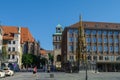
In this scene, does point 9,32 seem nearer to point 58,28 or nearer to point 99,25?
point 99,25

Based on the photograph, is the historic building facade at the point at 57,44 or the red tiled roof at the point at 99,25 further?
the historic building facade at the point at 57,44

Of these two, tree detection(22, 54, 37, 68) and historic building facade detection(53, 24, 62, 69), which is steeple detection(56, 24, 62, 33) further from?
tree detection(22, 54, 37, 68)

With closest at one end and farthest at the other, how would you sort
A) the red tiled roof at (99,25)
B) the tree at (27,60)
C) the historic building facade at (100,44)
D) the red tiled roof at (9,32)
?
the historic building facade at (100,44)
the red tiled roof at (99,25)
the red tiled roof at (9,32)
the tree at (27,60)

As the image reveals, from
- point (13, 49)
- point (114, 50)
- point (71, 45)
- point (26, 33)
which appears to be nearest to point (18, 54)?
point (13, 49)

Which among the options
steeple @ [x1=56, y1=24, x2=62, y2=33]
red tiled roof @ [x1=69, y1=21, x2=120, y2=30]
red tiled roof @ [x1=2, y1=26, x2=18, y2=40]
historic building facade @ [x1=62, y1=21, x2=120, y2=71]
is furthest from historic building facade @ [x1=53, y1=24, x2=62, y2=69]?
historic building facade @ [x1=62, y1=21, x2=120, y2=71]

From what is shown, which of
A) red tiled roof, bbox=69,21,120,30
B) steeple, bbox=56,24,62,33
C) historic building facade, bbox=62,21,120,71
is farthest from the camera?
steeple, bbox=56,24,62,33

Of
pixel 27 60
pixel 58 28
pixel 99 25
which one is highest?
pixel 58 28

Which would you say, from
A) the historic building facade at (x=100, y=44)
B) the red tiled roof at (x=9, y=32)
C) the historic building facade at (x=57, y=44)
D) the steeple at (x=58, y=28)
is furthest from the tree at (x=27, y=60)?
the historic building facade at (x=100, y=44)

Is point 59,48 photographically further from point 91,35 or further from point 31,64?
point 91,35

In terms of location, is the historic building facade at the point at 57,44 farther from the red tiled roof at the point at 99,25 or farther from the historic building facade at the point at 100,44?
the historic building facade at the point at 100,44

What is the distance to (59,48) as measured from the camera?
15038 cm

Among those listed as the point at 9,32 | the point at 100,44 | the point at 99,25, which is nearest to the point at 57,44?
the point at 9,32

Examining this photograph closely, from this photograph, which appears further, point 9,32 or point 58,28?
point 58,28

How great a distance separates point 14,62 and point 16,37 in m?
9.73
